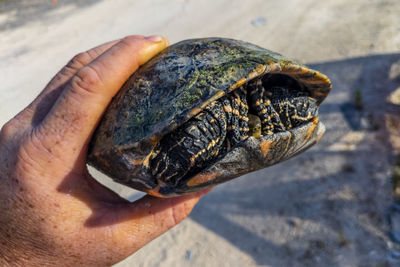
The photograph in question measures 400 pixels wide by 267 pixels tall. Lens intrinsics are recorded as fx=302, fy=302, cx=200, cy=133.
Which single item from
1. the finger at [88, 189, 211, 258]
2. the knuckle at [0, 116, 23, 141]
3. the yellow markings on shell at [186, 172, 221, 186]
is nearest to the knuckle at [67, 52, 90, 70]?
the knuckle at [0, 116, 23, 141]

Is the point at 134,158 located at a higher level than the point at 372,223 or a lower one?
higher

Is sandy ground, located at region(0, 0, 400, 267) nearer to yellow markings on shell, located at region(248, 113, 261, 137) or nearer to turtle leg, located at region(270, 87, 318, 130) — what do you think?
turtle leg, located at region(270, 87, 318, 130)

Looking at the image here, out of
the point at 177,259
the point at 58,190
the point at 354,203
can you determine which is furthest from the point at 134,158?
the point at 354,203

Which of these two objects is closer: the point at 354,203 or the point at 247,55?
the point at 247,55

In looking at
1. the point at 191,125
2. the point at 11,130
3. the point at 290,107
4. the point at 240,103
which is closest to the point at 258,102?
the point at 240,103

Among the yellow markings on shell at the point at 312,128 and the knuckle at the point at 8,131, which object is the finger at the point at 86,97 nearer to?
the knuckle at the point at 8,131

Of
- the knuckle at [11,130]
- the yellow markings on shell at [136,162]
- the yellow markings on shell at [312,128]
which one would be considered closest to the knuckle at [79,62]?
the knuckle at [11,130]

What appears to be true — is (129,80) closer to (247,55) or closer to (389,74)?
(247,55)
